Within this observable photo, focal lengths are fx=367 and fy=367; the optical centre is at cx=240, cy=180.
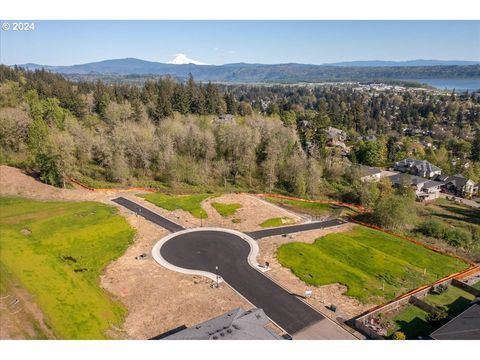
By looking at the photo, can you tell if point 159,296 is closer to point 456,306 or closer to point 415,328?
point 415,328

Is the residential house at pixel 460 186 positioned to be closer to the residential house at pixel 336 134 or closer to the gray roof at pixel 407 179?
the gray roof at pixel 407 179

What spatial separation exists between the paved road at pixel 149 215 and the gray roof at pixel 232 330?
2141 centimetres

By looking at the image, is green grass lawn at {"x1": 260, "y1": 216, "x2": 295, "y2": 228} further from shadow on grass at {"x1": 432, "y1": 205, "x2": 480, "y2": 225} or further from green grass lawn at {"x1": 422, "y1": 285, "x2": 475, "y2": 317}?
shadow on grass at {"x1": 432, "y1": 205, "x2": 480, "y2": 225}

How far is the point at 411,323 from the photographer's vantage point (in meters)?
30.8

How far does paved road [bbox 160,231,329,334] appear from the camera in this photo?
29859 mm

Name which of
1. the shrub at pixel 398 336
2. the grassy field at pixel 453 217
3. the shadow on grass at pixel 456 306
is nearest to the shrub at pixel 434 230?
the grassy field at pixel 453 217

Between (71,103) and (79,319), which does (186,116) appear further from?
(79,319)

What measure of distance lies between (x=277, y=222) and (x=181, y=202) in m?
15.1

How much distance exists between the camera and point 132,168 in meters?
66.4

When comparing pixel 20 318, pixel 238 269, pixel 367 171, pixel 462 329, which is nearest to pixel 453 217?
pixel 367 171

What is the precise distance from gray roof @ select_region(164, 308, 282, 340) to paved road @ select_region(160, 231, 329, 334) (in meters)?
4.58

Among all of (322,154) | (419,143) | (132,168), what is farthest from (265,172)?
(419,143)

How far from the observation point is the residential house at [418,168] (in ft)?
288

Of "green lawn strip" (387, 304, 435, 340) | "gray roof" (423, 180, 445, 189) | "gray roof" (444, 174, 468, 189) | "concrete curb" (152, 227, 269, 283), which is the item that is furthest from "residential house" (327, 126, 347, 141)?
"green lawn strip" (387, 304, 435, 340)
